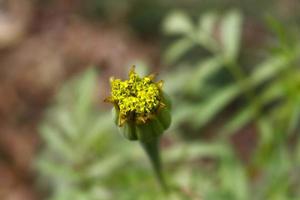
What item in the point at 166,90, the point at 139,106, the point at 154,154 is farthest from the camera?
the point at 166,90

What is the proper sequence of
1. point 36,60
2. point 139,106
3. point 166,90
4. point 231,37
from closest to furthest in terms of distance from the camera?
point 139,106
point 231,37
point 166,90
point 36,60

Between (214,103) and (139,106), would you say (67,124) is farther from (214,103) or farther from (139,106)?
(139,106)

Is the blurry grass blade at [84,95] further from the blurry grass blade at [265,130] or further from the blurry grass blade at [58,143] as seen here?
the blurry grass blade at [265,130]

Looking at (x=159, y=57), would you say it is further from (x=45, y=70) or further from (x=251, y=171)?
(x=251, y=171)

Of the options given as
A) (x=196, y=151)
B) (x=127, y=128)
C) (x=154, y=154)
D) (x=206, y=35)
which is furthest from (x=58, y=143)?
(x=127, y=128)

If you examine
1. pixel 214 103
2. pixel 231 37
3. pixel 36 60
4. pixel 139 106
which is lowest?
pixel 139 106

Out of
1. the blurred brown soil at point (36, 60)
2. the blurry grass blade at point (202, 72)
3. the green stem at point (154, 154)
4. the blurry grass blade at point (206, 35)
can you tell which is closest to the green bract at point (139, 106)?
the green stem at point (154, 154)

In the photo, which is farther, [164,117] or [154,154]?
[154,154]
